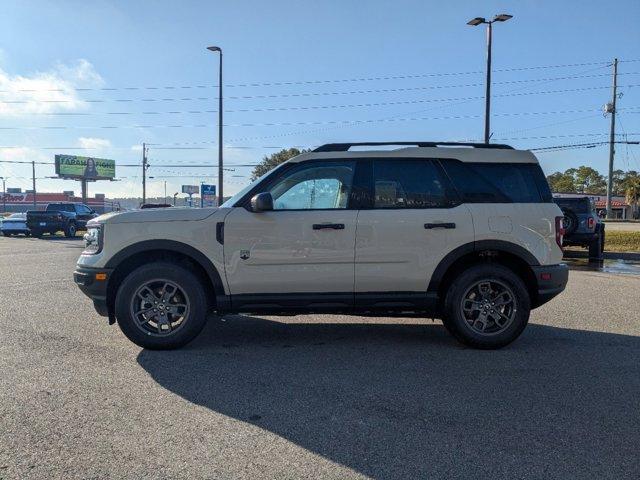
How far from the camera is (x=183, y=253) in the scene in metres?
5.35

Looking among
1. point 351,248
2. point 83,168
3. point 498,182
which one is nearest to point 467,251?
point 498,182

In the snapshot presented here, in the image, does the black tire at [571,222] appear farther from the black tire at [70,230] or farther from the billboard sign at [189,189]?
the billboard sign at [189,189]

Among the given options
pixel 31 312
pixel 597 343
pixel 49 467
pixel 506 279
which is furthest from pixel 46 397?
pixel 597 343

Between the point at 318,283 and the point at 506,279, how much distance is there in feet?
6.24

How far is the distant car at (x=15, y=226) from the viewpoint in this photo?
28.1m

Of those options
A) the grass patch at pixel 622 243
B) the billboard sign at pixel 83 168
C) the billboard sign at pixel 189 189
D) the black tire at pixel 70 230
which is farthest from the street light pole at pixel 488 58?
the billboard sign at pixel 83 168

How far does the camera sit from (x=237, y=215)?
17.5 ft

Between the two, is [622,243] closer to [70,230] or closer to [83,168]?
[70,230]

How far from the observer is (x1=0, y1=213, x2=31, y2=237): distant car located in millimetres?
28094

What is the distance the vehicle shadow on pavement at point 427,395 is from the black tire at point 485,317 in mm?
151

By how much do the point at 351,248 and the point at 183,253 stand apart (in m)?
1.65

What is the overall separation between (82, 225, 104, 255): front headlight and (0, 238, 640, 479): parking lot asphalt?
38.4 inches

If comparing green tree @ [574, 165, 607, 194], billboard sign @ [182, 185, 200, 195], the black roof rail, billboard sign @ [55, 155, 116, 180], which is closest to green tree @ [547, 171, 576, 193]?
green tree @ [574, 165, 607, 194]

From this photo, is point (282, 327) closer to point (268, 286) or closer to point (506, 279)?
point (268, 286)
